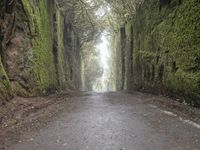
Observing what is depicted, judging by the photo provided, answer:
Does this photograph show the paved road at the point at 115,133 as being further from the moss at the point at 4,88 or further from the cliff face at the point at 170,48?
the cliff face at the point at 170,48

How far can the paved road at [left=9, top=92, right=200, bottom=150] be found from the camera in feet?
18.1

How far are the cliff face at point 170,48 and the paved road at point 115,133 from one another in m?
1.84

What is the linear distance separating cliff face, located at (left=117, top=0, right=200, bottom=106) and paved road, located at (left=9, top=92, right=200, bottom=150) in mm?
1839

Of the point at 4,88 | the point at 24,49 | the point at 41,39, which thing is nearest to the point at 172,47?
the point at 24,49

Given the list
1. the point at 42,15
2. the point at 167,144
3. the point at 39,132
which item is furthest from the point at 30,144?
the point at 42,15

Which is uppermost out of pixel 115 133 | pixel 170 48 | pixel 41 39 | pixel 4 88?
pixel 41 39

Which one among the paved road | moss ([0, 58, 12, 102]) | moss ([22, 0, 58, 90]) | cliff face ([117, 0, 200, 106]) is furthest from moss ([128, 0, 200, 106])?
moss ([0, 58, 12, 102])

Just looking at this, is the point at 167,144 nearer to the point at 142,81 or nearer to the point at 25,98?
the point at 25,98

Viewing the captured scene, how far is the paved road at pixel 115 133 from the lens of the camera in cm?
551

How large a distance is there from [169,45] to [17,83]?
17.9 ft

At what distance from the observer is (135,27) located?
1964 centimetres

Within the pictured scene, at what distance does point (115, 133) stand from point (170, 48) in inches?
244

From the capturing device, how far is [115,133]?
6367mm

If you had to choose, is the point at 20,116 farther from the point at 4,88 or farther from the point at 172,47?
the point at 172,47
